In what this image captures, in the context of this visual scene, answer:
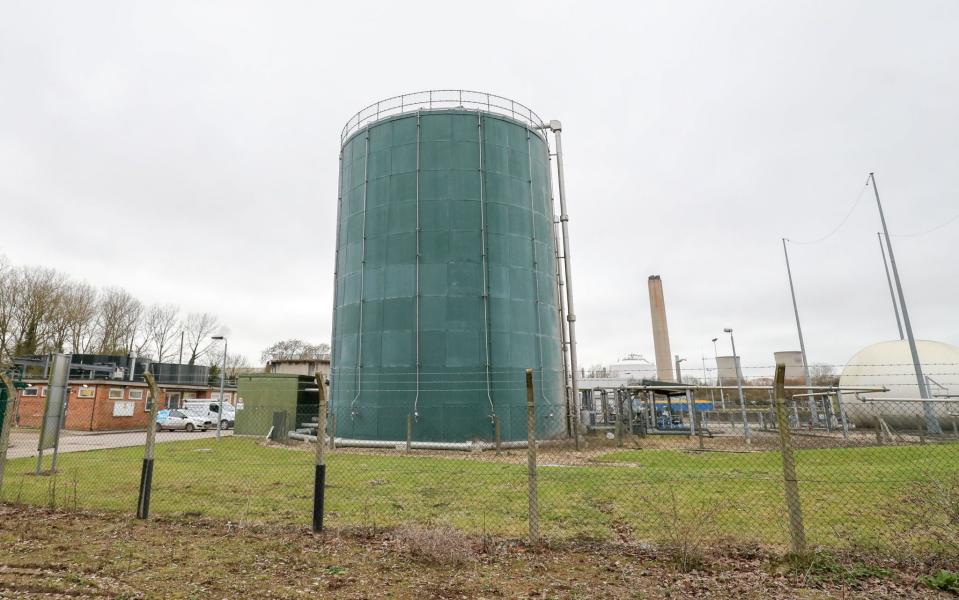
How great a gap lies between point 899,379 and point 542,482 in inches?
1124

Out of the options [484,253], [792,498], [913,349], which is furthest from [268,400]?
[913,349]

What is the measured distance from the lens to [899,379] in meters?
29.1

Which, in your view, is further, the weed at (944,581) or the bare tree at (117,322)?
the bare tree at (117,322)

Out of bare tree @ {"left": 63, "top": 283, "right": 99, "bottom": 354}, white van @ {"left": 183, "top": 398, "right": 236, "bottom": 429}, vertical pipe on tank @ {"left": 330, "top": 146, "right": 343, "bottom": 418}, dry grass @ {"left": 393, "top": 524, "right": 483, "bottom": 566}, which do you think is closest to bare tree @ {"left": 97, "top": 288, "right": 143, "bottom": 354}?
bare tree @ {"left": 63, "top": 283, "right": 99, "bottom": 354}

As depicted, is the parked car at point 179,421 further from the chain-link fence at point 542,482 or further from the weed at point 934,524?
the weed at point 934,524

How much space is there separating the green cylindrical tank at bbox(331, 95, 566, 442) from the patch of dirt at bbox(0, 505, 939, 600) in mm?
13217

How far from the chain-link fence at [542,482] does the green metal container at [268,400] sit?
4150 mm

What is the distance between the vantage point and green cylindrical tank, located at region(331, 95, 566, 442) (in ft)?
66.4

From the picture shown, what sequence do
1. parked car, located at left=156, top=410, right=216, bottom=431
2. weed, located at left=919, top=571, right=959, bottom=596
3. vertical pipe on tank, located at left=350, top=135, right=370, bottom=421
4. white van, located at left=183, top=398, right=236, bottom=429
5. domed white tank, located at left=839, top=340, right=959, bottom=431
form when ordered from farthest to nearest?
white van, located at left=183, top=398, right=236, bottom=429 < parked car, located at left=156, top=410, right=216, bottom=431 < domed white tank, located at left=839, top=340, right=959, bottom=431 < vertical pipe on tank, located at left=350, top=135, right=370, bottom=421 < weed, located at left=919, top=571, right=959, bottom=596

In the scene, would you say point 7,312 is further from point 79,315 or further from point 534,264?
point 534,264

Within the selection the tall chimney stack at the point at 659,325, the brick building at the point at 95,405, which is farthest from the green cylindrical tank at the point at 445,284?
the tall chimney stack at the point at 659,325

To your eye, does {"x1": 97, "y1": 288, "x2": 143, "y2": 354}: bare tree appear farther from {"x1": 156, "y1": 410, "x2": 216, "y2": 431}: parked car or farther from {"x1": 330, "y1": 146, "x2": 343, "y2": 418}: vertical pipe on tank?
{"x1": 330, "y1": 146, "x2": 343, "y2": 418}: vertical pipe on tank

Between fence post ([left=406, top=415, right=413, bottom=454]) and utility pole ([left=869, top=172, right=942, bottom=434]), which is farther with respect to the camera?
utility pole ([left=869, top=172, right=942, bottom=434])

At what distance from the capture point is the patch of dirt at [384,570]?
5059 mm
